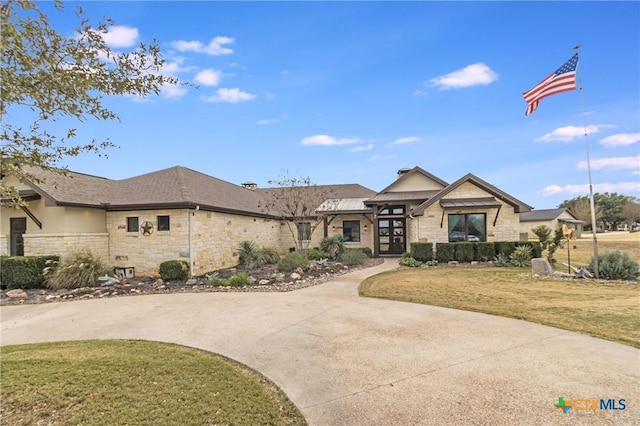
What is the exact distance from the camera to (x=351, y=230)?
22750mm

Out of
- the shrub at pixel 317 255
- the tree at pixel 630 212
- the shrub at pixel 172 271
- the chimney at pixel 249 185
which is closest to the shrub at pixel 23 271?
the shrub at pixel 172 271

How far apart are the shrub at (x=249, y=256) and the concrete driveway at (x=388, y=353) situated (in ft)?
23.8

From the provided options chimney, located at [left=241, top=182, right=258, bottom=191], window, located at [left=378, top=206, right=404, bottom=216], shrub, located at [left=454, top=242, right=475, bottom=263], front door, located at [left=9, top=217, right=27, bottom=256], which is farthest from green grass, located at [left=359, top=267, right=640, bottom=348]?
chimney, located at [left=241, top=182, right=258, bottom=191]

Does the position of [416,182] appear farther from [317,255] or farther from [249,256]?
[249,256]

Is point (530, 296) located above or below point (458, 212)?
below

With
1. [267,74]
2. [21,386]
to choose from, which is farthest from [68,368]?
[267,74]

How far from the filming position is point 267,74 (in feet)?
43.5

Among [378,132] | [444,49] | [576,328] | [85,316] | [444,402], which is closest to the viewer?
[444,402]

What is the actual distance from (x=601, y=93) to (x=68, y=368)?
18.0 meters

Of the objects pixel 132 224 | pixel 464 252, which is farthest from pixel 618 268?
pixel 132 224

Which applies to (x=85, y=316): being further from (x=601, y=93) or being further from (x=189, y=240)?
(x=601, y=93)

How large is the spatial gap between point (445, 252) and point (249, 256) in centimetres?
1018

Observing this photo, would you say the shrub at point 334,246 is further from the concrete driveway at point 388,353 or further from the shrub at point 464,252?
the concrete driveway at point 388,353

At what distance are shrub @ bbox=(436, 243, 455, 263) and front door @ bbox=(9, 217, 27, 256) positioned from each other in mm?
19134
